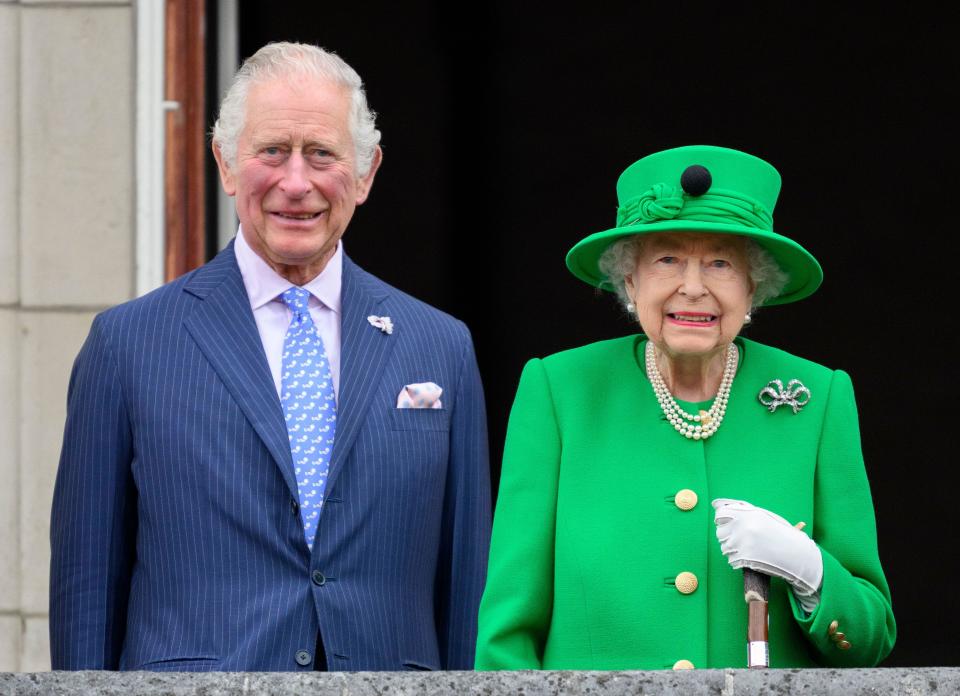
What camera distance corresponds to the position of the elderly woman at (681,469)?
297 cm

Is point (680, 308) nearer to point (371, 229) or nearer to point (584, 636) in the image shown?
point (584, 636)

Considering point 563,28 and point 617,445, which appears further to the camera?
point 563,28

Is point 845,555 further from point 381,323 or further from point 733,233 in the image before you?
point 381,323

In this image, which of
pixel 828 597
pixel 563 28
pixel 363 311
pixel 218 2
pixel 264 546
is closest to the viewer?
pixel 828 597

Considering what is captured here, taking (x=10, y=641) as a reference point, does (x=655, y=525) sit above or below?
above

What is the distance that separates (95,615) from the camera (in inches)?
134

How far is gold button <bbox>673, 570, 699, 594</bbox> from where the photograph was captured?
2.97 meters

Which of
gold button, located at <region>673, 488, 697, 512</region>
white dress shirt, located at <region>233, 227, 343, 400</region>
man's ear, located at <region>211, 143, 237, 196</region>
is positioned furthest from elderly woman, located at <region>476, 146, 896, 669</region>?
man's ear, located at <region>211, 143, 237, 196</region>

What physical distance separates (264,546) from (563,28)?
3.37 meters

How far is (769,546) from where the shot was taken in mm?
2803

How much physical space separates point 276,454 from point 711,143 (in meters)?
3.38

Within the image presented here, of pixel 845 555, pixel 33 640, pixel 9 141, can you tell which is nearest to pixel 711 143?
pixel 9 141

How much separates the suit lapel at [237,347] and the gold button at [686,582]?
721mm

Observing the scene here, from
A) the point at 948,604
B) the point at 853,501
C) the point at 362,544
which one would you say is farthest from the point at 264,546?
the point at 948,604
